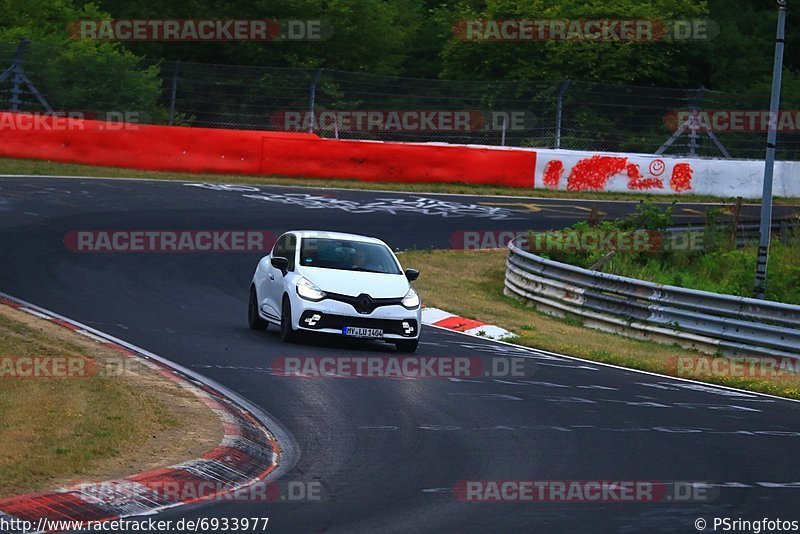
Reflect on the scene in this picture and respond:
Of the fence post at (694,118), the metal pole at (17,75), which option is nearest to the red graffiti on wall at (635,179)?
the fence post at (694,118)

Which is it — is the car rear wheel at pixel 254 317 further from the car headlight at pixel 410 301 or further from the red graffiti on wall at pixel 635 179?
the red graffiti on wall at pixel 635 179

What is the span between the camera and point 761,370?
17406mm

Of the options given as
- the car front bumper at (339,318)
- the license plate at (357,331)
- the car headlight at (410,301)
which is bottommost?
the license plate at (357,331)

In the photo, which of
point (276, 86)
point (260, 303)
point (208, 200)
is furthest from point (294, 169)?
point (260, 303)

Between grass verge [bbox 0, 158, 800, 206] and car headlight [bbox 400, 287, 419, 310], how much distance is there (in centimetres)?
1545

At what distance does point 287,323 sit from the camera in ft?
51.9

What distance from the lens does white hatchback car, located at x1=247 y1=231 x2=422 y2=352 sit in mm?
15508

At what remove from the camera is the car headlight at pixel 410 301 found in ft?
51.8

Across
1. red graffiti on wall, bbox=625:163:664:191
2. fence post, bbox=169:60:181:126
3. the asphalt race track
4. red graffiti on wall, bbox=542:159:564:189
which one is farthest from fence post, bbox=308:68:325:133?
the asphalt race track

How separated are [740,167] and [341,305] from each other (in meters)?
25.0

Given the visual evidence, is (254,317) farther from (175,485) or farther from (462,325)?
(175,485)

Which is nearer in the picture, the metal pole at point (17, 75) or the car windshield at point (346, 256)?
the car windshield at point (346, 256)

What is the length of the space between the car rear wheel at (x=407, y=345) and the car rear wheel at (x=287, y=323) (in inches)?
50.7

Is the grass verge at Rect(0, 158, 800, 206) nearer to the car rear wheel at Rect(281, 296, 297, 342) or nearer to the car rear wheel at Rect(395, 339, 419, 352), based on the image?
the car rear wheel at Rect(395, 339, 419, 352)
